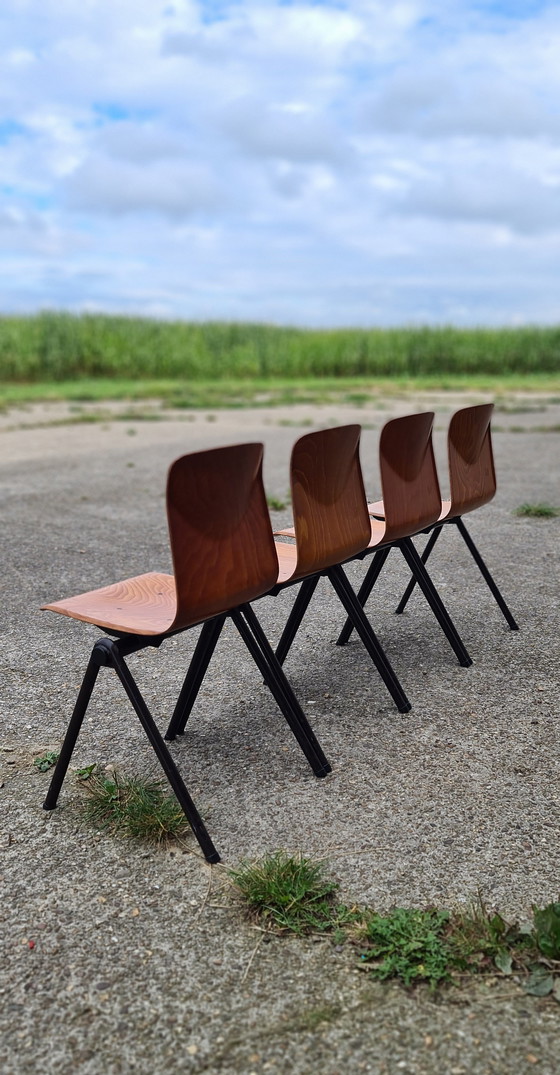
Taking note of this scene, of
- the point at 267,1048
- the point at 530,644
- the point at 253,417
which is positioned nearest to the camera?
the point at 267,1048

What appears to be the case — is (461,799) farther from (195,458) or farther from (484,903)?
(195,458)

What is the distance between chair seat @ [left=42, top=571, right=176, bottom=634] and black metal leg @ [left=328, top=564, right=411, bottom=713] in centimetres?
66

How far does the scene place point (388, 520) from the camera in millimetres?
4000

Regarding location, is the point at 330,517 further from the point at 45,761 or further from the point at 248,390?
the point at 248,390

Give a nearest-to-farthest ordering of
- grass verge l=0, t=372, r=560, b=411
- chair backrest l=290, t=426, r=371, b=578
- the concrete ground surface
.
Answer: the concrete ground surface
chair backrest l=290, t=426, r=371, b=578
grass verge l=0, t=372, r=560, b=411

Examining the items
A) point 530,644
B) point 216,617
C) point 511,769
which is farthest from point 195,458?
point 530,644

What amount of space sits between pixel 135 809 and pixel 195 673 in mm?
623

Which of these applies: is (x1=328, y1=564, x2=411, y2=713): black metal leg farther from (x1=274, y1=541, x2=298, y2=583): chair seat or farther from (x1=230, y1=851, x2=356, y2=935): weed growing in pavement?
(x1=230, y1=851, x2=356, y2=935): weed growing in pavement

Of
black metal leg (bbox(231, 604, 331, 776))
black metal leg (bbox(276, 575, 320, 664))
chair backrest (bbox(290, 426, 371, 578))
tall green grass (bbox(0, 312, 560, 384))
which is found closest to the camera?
black metal leg (bbox(231, 604, 331, 776))

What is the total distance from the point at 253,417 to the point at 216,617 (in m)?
13.7

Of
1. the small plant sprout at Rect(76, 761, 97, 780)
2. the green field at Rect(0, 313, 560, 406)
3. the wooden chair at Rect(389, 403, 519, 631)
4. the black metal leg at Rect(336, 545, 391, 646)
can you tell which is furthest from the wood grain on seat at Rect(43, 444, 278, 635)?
the green field at Rect(0, 313, 560, 406)

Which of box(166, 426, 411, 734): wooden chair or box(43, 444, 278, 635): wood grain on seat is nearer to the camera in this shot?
box(43, 444, 278, 635): wood grain on seat

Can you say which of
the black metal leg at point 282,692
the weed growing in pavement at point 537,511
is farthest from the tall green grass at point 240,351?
the black metal leg at point 282,692

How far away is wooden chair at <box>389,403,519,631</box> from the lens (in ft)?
15.0
